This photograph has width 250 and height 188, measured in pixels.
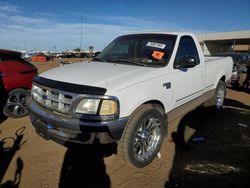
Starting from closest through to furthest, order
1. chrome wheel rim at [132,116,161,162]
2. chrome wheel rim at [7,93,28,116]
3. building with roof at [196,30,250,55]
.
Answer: chrome wheel rim at [132,116,161,162] < chrome wheel rim at [7,93,28,116] < building with roof at [196,30,250,55]

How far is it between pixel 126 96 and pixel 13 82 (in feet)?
12.1

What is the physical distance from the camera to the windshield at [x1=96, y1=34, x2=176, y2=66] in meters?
4.48

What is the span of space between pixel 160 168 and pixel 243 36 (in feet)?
167

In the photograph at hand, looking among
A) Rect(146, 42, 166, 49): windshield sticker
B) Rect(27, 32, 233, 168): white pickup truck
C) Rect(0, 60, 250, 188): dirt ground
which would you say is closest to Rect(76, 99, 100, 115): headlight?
Rect(27, 32, 233, 168): white pickup truck

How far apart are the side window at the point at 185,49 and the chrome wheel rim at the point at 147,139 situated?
1191mm

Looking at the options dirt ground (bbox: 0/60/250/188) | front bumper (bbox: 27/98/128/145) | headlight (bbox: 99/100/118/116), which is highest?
headlight (bbox: 99/100/118/116)

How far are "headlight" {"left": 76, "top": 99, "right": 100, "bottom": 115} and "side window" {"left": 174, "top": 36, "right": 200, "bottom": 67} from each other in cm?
188

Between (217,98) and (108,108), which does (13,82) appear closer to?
(108,108)

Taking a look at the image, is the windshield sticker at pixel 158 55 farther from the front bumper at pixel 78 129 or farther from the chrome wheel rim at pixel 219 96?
the chrome wheel rim at pixel 219 96

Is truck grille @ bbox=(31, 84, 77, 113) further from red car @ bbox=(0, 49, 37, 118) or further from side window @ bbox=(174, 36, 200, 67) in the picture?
A: red car @ bbox=(0, 49, 37, 118)

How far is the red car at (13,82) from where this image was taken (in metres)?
5.93

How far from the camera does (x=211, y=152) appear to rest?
4.39 metres

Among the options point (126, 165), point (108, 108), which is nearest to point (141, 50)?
point (108, 108)

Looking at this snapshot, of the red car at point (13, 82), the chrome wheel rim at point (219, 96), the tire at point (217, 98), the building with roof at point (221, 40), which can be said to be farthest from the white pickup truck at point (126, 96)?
the building with roof at point (221, 40)
